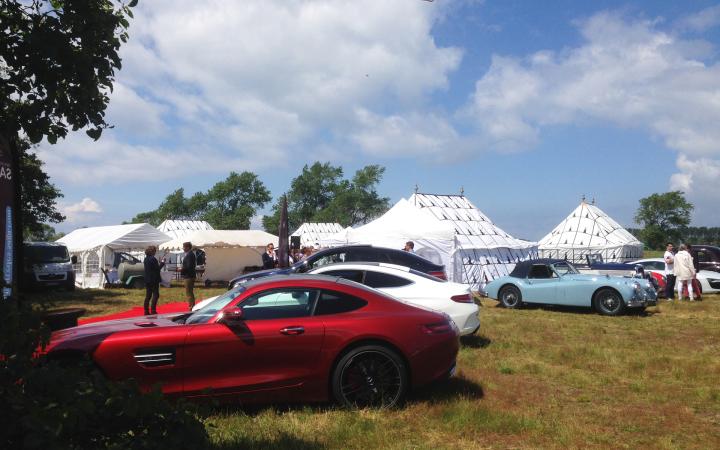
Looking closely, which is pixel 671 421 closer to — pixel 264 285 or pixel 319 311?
pixel 319 311

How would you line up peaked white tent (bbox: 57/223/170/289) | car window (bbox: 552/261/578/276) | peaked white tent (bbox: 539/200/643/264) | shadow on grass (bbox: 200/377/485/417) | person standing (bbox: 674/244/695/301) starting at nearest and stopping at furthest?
shadow on grass (bbox: 200/377/485/417), car window (bbox: 552/261/578/276), person standing (bbox: 674/244/695/301), peaked white tent (bbox: 57/223/170/289), peaked white tent (bbox: 539/200/643/264)

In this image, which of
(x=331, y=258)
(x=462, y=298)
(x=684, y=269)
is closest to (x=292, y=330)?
(x=462, y=298)

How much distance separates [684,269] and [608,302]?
15.1 feet

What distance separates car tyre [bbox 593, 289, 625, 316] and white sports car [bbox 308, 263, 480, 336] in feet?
20.8

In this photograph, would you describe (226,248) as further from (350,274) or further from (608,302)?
(350,274)

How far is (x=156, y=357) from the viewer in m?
5.14

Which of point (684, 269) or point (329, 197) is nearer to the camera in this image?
point (684, 269)

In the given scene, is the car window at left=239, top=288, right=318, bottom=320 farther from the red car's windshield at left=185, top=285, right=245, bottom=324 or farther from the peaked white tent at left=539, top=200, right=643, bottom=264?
the peaked white tent at left=539, top=200, right=643, bottom=264

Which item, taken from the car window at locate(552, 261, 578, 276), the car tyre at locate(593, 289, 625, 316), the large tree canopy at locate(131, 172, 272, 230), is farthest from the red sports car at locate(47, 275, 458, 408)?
the large tree canopy at locate(131, 172, 272, 230)

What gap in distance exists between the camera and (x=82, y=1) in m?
4.60

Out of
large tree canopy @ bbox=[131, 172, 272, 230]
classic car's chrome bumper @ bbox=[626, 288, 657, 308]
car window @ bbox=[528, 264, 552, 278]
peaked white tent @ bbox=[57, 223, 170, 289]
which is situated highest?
large tree canopy @ bbox=[131, 172, 272, 230]

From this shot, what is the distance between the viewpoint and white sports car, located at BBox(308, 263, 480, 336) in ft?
28.5

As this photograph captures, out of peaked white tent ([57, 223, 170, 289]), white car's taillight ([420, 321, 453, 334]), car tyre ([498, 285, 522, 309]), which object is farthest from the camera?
peaked white tent ([57, 223, 170, 289])

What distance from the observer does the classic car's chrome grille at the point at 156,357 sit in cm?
512
